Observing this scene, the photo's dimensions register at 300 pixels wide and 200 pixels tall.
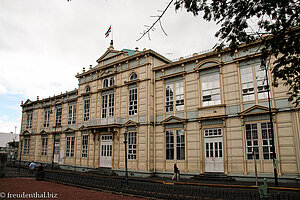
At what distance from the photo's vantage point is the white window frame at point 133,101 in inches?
954

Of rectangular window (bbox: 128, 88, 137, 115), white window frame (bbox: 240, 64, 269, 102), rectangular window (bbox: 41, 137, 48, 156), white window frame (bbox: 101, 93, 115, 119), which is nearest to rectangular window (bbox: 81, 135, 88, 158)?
white window frame (bbox: 101, 93, 115, 119)

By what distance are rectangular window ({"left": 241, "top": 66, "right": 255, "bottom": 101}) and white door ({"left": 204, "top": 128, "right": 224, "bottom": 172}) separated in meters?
3.41

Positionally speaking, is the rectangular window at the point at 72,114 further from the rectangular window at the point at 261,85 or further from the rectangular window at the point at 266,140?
the rectangular window at the point at 266,140

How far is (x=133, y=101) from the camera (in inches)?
961

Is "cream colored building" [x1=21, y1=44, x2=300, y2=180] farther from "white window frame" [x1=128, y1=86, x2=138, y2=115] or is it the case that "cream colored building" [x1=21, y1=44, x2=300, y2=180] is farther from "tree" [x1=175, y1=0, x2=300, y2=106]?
"tree" [x1=175, y1=0, x2=300, y2=106]

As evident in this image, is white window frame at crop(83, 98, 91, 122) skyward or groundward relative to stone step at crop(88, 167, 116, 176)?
skyward

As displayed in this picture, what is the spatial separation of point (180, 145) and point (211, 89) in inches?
220

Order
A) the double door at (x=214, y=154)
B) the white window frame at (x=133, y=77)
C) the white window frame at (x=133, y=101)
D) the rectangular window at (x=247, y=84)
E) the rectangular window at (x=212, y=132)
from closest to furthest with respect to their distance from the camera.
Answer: the rectangular window at (x=247, y=84) < the double door at (x=214, y=154) < the rectangular window at (x=212, y=132) < the white window frame at (x=133, y=101) < the white window frame at (x=133, y=77)

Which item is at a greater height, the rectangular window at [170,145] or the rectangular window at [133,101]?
the rectangular window at [133,101]

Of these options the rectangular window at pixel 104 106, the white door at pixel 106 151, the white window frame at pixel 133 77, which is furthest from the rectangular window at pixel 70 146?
the white window frame at pixel 133 77

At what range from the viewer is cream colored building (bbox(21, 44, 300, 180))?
55.3 feet

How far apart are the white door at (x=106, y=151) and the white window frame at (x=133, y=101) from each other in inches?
152

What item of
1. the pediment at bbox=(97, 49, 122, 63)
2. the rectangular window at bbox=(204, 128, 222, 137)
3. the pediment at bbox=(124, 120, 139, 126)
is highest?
the pediment at bbox=(97, 49, 122, 63)

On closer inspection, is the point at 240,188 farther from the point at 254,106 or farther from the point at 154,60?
the point at 154,60
